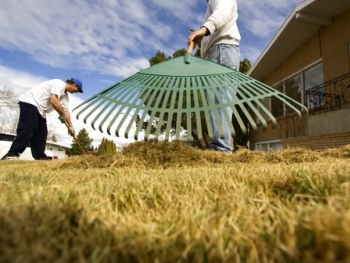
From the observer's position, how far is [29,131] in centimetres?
478

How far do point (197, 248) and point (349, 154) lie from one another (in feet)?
8.02

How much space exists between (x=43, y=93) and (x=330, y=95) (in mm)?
6598

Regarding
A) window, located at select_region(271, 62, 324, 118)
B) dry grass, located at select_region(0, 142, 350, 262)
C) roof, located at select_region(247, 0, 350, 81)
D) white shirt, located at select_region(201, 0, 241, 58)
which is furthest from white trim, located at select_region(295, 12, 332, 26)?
dry grass, located at select_region(0, 142, 350, 262)

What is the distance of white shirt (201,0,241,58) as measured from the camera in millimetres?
2902

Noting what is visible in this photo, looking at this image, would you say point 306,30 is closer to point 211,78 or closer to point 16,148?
point 211,78

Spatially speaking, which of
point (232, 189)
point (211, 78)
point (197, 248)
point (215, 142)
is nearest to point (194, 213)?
point (197, 248)

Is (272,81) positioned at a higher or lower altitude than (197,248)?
higher

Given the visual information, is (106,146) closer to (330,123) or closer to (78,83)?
(78,83)

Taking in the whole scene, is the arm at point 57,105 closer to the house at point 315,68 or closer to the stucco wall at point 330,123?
the house at point 315,68

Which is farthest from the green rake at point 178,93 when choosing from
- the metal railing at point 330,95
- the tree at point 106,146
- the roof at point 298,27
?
the roof at point 298,27

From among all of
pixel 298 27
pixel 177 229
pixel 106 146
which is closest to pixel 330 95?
pixel 298 27

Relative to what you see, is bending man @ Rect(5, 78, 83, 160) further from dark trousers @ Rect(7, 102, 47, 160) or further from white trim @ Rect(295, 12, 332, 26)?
white trim @ Rect(295, 12, 332, 26)

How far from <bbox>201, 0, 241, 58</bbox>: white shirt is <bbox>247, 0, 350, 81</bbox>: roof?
4.69 m

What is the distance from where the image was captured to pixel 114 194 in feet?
2.97
